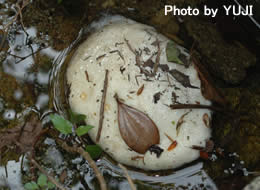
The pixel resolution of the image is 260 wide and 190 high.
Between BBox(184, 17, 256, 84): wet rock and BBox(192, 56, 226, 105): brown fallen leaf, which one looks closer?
BBox(192, 56, 226, 105): brown fallen leaf

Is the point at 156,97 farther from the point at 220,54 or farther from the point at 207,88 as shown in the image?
the point at 220,54

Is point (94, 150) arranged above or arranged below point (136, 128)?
below

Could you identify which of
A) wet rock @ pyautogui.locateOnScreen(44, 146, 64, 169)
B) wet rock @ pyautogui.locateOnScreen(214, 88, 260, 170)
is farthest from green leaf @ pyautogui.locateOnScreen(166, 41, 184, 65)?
wet rock @ pyautogui.locateOnScreen(44, 146, 64, 169)

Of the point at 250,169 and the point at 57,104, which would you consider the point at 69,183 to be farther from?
the point at 250,169

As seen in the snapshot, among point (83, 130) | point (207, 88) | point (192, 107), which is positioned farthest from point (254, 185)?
point (83, 130)

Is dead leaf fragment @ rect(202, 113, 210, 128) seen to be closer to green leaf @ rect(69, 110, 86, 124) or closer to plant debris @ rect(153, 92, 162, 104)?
plant debris @ rect(153, 92, 162, 104)

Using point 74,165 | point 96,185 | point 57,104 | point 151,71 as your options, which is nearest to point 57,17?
point 57,104
